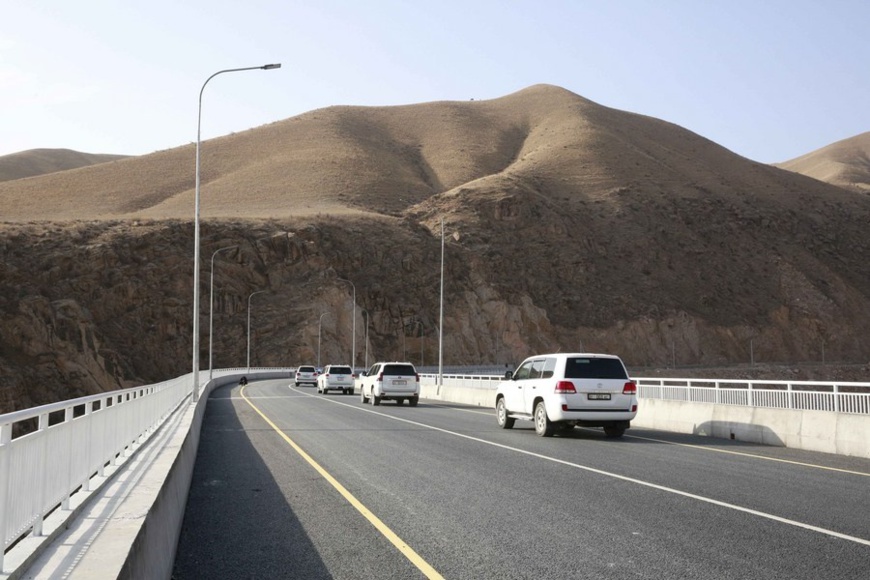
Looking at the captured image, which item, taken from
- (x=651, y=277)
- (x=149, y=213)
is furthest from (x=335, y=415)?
(x=149, y=213)

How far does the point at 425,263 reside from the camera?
346ft

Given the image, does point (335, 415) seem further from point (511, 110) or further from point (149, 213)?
point (511, 110)

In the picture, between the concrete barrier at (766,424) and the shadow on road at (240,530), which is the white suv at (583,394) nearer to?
the concrete barrier at (766,424)

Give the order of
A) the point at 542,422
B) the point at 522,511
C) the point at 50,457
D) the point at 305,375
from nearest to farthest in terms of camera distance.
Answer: the point at 50,457
the point at 522,511
the point at 542,422
the point at 305,375

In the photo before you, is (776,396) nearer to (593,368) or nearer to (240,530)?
(593,368)

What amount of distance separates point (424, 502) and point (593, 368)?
10.1m

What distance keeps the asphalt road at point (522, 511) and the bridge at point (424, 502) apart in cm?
4

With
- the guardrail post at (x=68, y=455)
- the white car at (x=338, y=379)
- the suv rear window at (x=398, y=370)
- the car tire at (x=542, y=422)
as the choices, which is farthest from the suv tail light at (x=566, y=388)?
the white car at (x=338, y=379)

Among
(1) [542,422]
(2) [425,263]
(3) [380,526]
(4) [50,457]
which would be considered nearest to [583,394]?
(1) [542,422]

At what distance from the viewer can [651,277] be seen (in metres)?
112

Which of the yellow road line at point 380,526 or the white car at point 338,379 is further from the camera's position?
the white car at point 338,379

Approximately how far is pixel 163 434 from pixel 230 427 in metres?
8.65

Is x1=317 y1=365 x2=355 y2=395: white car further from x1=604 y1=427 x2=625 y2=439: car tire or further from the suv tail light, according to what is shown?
the suv tail light

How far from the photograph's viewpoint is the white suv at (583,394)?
64.3 feet
